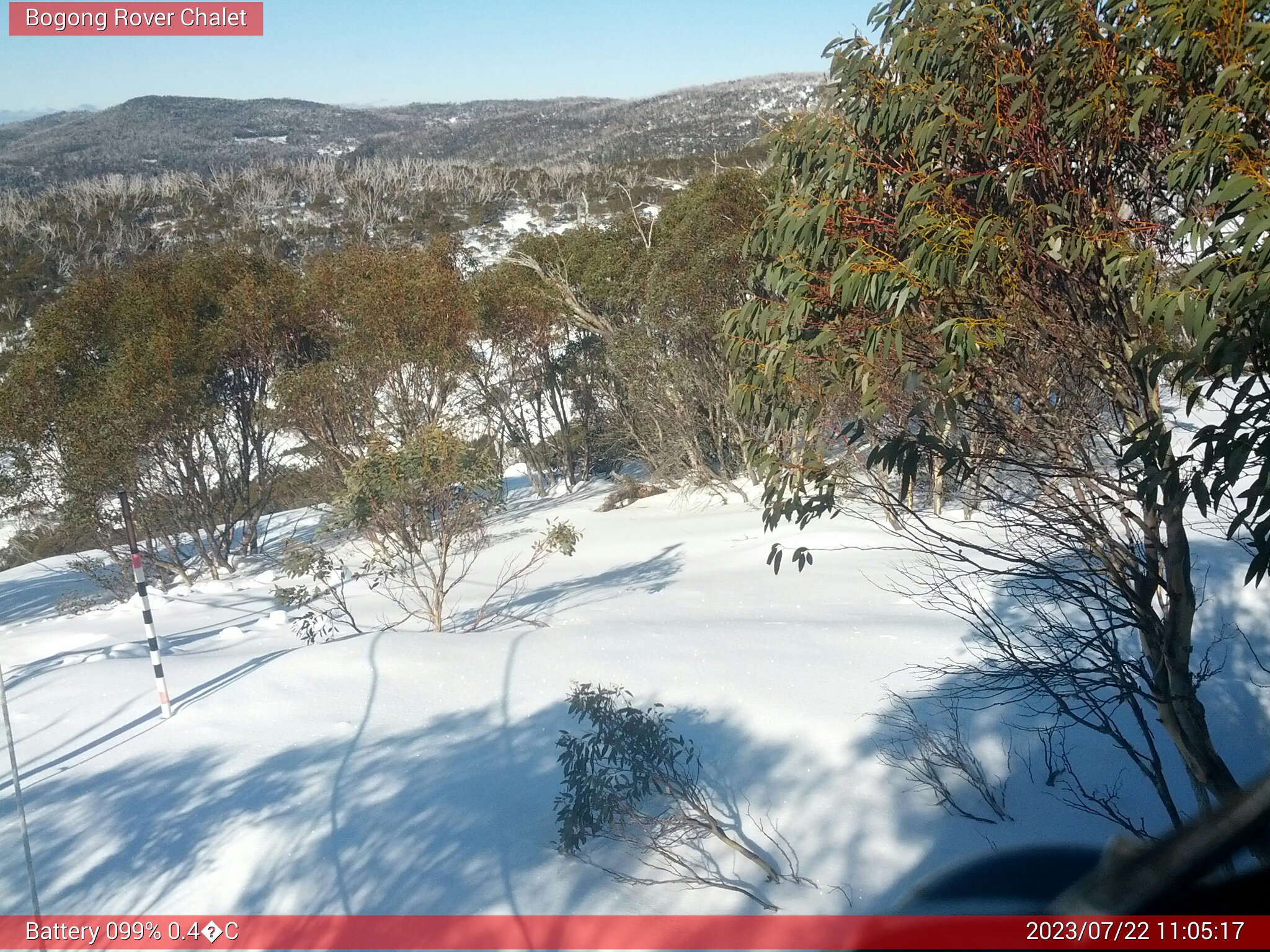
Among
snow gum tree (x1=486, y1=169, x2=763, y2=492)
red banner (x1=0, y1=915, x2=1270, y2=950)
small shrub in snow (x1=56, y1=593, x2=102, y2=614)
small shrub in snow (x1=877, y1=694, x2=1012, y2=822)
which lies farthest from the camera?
snow gum tree (x1=486, y1=169, x2=763, y2=492)

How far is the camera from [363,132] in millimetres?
75500

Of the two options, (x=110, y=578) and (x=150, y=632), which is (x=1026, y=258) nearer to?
(x=150, y=632)

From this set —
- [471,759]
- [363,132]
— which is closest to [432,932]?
[471,759]

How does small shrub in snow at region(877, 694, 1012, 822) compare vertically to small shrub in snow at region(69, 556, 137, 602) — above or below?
above

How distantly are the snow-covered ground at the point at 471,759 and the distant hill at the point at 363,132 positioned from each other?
38177 millimetres

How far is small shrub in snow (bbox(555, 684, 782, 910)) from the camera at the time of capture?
3932mm

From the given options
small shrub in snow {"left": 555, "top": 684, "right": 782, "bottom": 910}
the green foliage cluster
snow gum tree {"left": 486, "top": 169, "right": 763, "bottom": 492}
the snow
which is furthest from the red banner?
the snow

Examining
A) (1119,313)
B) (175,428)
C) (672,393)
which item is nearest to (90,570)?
(175,428)

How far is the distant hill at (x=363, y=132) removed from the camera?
5338 centimetres

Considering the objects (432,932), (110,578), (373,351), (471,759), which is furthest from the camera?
(373,351)

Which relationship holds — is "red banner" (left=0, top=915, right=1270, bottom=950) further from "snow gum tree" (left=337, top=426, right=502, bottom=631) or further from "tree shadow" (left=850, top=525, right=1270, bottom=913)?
"snow gum tree" (left=337, top=426, right=502, bottom=631)

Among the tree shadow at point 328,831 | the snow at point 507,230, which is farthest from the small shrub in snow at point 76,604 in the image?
the snow at point 507,230

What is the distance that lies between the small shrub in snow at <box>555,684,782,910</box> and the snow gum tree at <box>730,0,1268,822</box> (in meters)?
1.28

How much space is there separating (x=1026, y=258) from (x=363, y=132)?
79.7m
